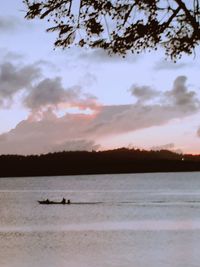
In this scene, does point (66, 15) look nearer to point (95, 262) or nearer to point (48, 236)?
point (95, 262)

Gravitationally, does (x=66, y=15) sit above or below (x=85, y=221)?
above

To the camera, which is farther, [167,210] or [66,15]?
[167,210]

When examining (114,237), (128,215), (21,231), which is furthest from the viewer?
(128,215)

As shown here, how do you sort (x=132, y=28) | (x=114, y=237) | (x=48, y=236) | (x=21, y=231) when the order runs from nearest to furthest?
1. (x=132, y=28)
2. (x=114, y=237)
3. (x=48, y=236)
4. (x=21, y=231)

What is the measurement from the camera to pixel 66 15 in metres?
8.72

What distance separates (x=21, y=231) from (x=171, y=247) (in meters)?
26.9

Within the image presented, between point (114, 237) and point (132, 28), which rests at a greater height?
point (132, 28)

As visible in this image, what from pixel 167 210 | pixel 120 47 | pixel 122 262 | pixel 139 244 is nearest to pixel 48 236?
pixel 139 244

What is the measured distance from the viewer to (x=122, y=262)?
45.2 metres

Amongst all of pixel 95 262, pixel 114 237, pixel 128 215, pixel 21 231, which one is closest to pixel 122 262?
pixel 95 262

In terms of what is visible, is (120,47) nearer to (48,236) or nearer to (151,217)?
(48,236)

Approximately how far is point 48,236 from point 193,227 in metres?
20.7

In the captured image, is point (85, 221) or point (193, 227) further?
point (85, 221)

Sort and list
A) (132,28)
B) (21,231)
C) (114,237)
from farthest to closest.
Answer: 1. (21,231)
2. (114,237)
3. (132,28)
